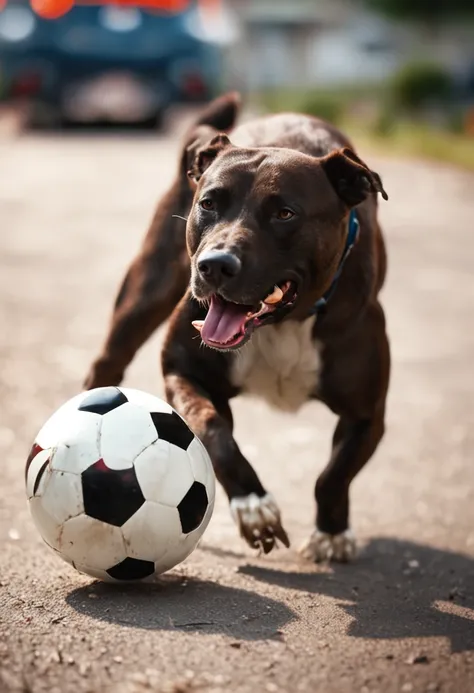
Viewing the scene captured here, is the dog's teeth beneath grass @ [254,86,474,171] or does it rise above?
above

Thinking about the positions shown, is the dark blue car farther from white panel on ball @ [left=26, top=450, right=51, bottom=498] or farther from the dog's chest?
white panel on ball @ [left=26, top=450, right=51, bottom=498]

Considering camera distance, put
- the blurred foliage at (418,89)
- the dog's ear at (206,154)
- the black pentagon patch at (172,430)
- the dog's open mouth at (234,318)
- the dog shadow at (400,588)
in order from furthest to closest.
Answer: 1. the blurred foliage at (418,89)
2. the dog's ear at (206,154)
3. the dog's open mouth at (234,318)
4. the black pentagon patch at (172,430)
5. the dog shadow at (400,588)

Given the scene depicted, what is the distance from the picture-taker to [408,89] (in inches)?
937

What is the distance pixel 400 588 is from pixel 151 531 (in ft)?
3.56

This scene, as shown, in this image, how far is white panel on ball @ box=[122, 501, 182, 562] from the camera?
386 cm

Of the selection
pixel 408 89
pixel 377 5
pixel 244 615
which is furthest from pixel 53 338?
pixel 377 5

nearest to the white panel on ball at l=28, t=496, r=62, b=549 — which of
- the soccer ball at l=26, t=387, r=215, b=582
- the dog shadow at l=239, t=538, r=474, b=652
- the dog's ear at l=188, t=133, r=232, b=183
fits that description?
the soccer ball at l=26, t=387, r=215, b=582

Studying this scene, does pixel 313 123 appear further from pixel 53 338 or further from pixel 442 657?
pixel 53 338

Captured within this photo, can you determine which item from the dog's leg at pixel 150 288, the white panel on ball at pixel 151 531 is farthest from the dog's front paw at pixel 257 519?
the dog's leg at pixel 150 288

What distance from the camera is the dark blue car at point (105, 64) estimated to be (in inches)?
783

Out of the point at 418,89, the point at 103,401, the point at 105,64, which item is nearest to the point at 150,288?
the point at 103,401

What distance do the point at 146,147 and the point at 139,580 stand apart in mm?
14592

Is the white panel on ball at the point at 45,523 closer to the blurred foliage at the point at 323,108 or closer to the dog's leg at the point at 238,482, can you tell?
the dog's leg at the point at 238,482

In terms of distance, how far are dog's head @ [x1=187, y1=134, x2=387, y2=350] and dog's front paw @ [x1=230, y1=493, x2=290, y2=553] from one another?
525 millimetres
